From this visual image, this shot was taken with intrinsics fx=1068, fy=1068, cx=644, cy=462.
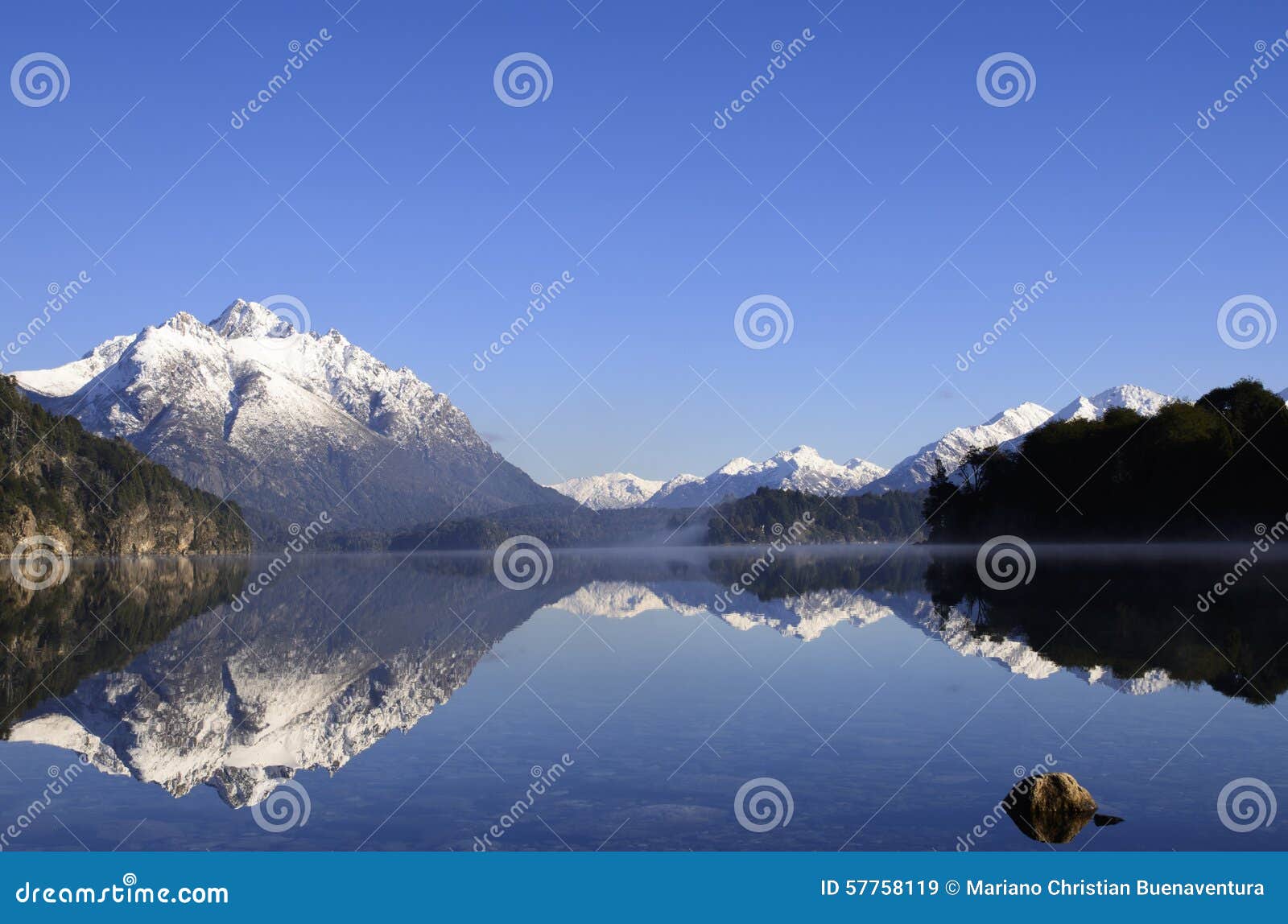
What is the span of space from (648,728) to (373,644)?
2449 centimetres

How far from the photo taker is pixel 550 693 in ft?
112

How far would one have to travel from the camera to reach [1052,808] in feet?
62.6

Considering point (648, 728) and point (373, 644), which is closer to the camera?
point (648, 728)

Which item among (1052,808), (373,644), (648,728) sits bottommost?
(373,644)

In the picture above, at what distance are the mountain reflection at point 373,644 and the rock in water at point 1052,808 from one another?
14.0 metres

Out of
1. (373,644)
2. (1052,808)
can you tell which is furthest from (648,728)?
(373,644)

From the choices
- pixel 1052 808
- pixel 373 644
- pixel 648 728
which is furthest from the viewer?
pixel 373 644

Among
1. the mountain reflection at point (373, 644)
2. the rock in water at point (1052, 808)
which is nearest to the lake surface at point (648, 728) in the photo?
the mountain reflection at point (373, 644)

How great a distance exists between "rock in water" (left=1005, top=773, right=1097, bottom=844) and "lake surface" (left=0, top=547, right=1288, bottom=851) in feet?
1.10

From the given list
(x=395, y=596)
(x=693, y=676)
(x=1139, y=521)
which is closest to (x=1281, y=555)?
(x=1139, y=521)

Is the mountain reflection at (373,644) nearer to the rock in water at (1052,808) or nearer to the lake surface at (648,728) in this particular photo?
the lake surface at (648,728)

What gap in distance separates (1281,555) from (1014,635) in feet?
269

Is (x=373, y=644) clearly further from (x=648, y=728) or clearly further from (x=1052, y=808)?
(x=1052, y=808)
